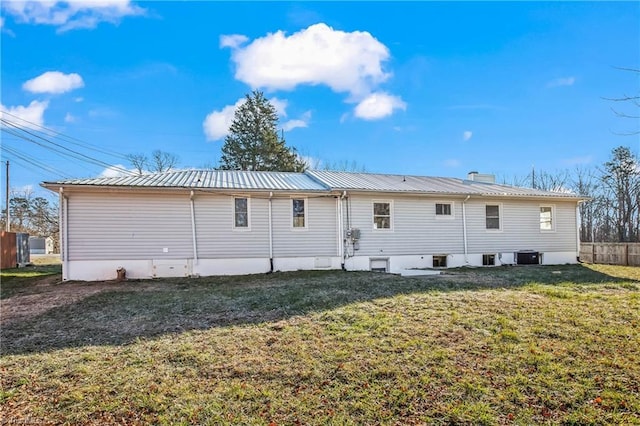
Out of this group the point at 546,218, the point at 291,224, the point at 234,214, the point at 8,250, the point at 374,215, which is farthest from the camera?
the point at 8,250

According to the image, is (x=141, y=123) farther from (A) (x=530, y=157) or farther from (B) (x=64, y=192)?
(A) (x=530, y=157)

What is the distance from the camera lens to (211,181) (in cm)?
1234

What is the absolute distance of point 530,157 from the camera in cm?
2831

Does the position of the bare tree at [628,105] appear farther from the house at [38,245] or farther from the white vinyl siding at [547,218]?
the house at [38,245]

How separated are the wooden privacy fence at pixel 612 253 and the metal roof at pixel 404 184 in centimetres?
329

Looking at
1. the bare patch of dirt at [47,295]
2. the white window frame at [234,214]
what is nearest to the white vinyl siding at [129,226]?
the bare patch of dirt at [47,295]

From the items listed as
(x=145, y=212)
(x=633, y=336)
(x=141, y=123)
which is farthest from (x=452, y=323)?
(x=141, y=123)

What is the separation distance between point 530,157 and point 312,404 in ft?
101

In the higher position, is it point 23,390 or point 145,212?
point 145,212

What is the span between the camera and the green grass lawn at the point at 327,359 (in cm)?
319

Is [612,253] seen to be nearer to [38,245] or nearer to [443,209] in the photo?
[443,209]

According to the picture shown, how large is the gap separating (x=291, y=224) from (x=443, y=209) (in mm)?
5843

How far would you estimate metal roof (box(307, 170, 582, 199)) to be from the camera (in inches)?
500

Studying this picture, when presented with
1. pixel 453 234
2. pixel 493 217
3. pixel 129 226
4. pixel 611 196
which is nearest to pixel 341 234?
pixel 453 234
